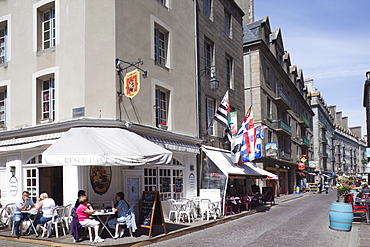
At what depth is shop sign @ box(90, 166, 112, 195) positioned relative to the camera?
11555 millimetres

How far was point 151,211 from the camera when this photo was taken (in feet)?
36.0

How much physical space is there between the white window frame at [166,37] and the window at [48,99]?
3785 mm

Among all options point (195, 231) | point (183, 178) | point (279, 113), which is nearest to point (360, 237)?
point (195, 231)

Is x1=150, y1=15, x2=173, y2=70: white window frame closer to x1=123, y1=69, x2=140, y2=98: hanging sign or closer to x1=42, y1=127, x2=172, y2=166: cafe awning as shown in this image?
x1=123, y1=69, x2=140, y2=98: hanging sign

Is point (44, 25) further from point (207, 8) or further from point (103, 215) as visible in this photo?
point (207, 8)

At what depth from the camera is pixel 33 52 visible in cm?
1345

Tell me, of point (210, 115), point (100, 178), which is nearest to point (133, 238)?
point (100, 178)

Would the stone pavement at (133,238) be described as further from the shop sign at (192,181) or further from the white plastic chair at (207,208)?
the shop sign at (192,181)

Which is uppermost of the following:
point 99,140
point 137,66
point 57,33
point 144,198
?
point 57,33

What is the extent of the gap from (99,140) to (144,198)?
2323 millimetres

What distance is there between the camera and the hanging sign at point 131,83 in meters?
12.0

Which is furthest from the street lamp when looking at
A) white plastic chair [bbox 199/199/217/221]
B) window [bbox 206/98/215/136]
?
white plastic chair [bbox 199/199/217/221]

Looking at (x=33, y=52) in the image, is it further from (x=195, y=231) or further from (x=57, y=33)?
(x=195, y=231)

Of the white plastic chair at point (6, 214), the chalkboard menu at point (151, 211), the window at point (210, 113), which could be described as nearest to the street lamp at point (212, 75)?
the window at point (210, 113)
